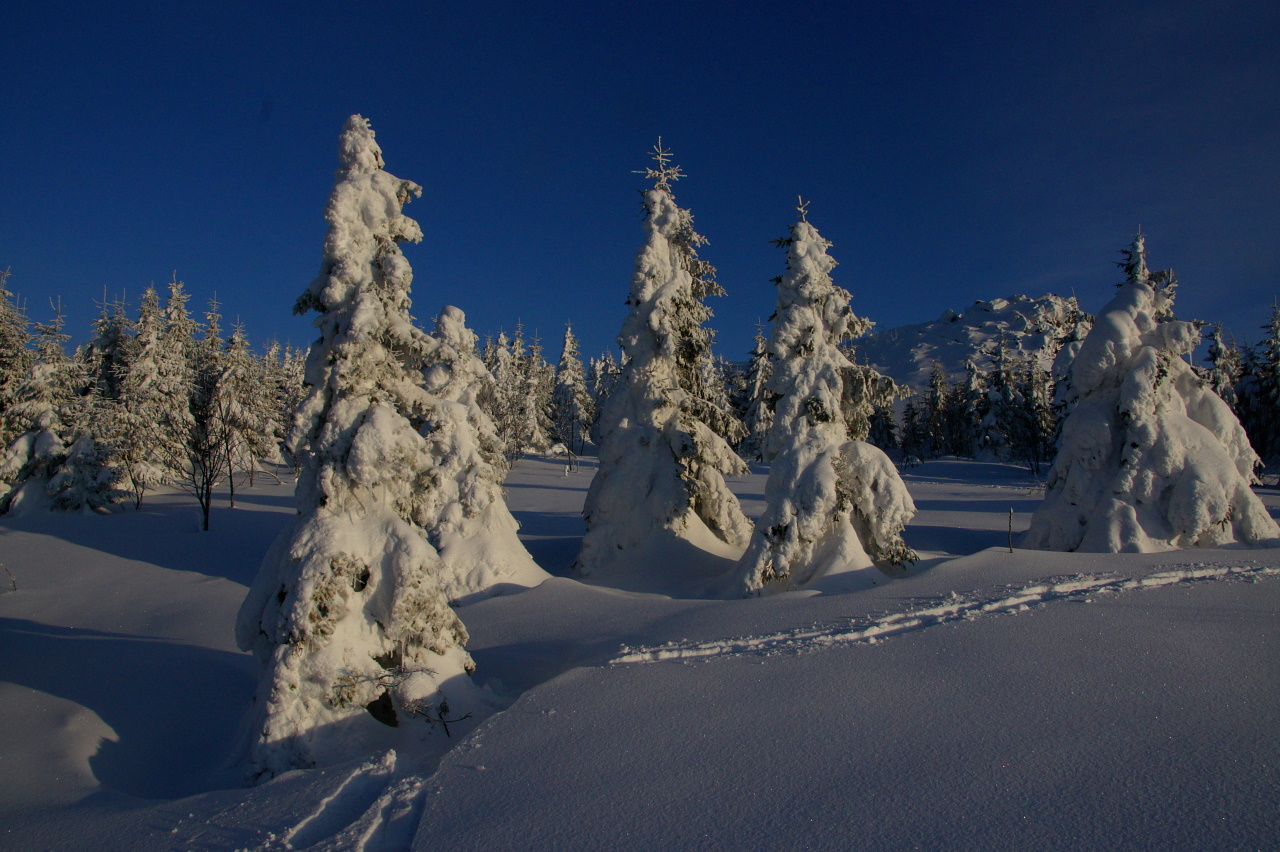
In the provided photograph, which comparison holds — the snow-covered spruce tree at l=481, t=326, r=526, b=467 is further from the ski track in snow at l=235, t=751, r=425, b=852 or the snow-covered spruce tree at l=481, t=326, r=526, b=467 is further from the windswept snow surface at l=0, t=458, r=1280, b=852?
the ski track in snow at l=235, t=751, r=425, b=852

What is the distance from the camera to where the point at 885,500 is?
13.7 metres

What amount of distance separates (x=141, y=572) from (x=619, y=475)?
15363 mm

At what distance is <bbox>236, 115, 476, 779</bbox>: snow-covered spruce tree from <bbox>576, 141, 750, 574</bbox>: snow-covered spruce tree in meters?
10.2

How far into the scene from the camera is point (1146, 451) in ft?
52.2

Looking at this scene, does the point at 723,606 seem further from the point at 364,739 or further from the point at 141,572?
the point at 141,572

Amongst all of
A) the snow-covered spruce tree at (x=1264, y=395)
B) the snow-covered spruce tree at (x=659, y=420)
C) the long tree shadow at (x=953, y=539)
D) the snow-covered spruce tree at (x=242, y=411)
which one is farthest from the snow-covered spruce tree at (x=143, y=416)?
the snow-covered spruce tree at (x=1264, y=395)

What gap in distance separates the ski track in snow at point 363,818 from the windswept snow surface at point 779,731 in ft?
0.08

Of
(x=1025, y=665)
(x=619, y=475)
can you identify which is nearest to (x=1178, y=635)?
(x=1025, y=665)

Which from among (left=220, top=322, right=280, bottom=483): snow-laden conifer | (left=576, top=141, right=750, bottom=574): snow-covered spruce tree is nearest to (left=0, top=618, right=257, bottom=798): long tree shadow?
(left=576, top=141, right=750, bottom=574): snow-covered spruce tree

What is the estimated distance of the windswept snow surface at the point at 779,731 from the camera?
14.5 feet

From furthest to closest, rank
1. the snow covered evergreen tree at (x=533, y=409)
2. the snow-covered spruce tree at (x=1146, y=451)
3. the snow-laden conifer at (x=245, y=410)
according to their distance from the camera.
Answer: the snow covered evergreen tree at (x=533, y=409) → the snow-laden conifer at (x=245, y=410) → the snow-covered spruce tree at (x=1146, y=451)

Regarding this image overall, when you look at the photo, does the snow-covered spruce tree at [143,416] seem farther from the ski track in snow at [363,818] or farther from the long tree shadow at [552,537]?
the ski track in snow at [363,818]

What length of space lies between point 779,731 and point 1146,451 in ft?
51.2

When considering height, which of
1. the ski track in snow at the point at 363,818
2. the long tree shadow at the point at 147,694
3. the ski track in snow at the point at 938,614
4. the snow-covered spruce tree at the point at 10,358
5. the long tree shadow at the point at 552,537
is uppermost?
the snow-covered spruce tree at the point at 10,358
